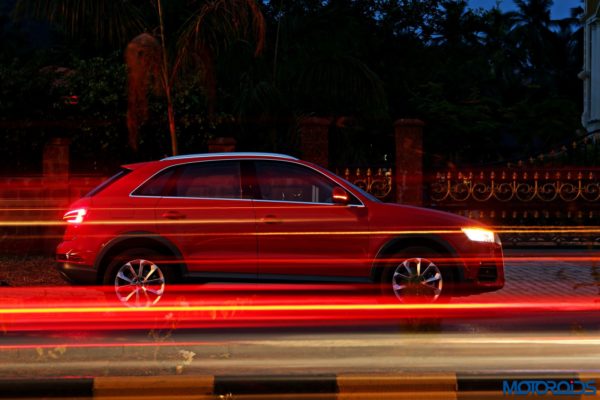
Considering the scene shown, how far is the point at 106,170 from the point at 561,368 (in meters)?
12.5

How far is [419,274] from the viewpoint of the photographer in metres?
9.82

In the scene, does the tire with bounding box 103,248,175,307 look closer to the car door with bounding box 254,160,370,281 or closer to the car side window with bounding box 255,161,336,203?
the car door with bounding box 254,160,370,281

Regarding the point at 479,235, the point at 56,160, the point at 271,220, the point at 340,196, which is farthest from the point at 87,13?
the point at 479,235

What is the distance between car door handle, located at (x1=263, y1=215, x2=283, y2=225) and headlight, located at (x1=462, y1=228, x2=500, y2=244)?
199 cm

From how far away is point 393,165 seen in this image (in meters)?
17.8

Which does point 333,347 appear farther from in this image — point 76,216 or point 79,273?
point 76,216

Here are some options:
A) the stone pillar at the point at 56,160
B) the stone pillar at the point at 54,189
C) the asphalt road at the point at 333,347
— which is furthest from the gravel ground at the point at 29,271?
the asphalt road at the point at 333,347

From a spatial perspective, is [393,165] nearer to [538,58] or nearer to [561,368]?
[561,368]

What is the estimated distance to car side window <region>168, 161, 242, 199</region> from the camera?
1009 centimetres

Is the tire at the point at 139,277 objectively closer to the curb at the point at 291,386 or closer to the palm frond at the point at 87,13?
the curb at the point at 291,386

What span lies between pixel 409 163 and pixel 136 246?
28.3ft

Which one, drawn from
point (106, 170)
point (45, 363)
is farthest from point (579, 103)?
Result: point (45, 363)

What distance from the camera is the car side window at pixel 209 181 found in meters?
10.1

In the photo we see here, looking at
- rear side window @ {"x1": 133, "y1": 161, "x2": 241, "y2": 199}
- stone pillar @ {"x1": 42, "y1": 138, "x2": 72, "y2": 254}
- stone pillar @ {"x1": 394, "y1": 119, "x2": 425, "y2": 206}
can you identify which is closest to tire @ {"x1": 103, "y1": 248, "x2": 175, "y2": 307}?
rear side window @ {"x1": 133, "y1": 161, "x2": 241, "y2": 199}
